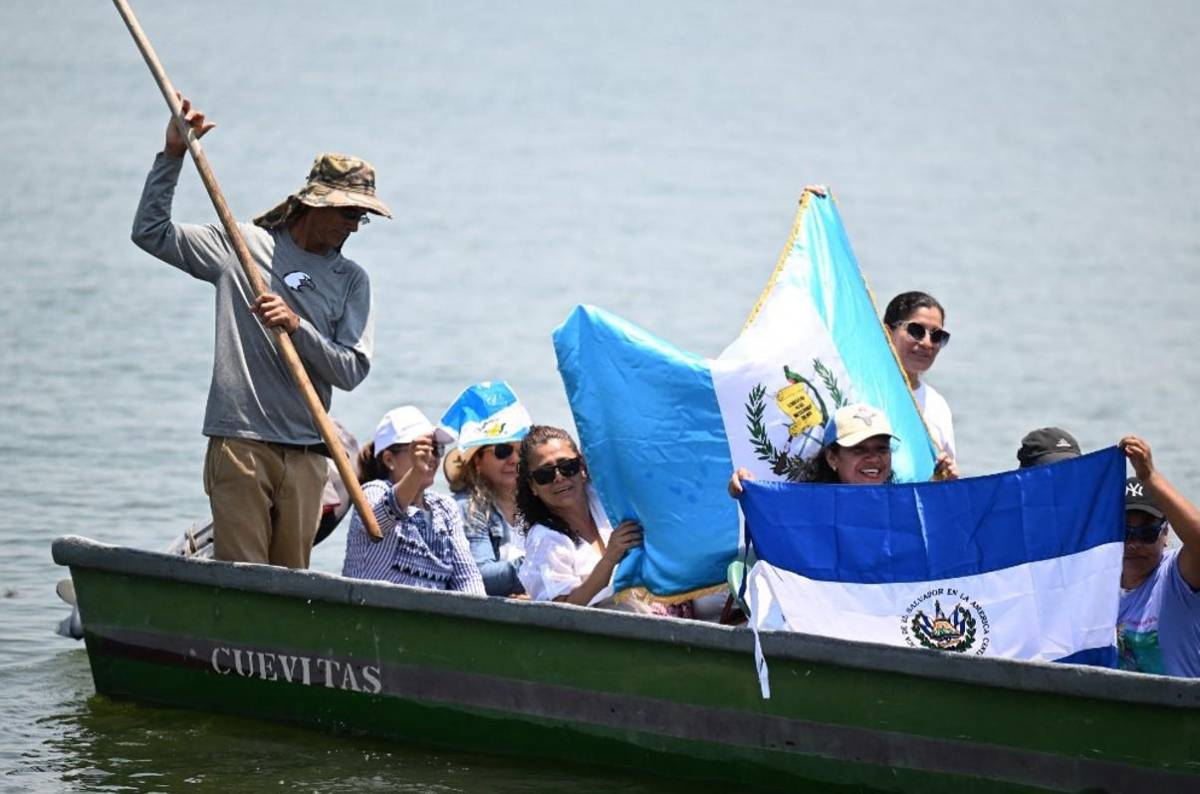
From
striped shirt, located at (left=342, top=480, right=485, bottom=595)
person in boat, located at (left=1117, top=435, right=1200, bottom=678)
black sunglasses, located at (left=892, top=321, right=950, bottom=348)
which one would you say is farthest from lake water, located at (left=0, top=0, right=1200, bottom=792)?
black sunglasses, located at (left=892, top=321, right=950, bottom=348)

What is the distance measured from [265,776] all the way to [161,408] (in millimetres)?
8103

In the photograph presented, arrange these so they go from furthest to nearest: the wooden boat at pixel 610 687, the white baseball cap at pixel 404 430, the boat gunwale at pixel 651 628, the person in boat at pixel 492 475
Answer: the person in boat at pixel 492 475
the white baseball cap at pixel 404 430
the wooden boat at pixel 610 687
the boat gunwale at pixel 651 628

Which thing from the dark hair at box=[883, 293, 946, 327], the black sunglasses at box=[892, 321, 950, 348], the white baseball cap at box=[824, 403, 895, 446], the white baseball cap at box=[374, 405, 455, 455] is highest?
the dark hair at box=[883, 293, 946, 327]

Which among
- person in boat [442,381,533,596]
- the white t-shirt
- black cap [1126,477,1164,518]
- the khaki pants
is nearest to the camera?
black cap [1126,477,1164,518]

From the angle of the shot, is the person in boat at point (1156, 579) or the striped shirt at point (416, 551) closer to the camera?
the person in boat at point (1156, 579)

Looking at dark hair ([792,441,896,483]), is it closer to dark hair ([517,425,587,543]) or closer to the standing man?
dark hair ([517,425,587,543])

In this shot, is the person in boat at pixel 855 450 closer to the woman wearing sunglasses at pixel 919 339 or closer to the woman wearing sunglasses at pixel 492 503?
the woman wearing sunglasses at pixel 492 503

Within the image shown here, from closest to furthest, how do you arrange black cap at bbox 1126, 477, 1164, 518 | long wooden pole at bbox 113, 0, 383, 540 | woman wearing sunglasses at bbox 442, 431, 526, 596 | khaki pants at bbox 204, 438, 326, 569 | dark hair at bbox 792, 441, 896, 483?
black cap at bbox 1126, 477, 1164, 518 → dark hair at bbox 792, 441, 896, 483 → long wooden pole at bbox 113, 0, 383, 540 → khaki pants at bbox 204, 438, 326, 569 → woman wearing sunglasses at bbox 442, 431, 526, 596

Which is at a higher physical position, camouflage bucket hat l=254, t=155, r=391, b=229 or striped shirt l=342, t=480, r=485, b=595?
camouflage bucket hat l=254, t=155, r=391, b=229

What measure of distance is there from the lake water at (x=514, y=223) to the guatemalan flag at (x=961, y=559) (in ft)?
3.35

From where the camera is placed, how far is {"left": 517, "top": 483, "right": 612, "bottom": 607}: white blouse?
772cm

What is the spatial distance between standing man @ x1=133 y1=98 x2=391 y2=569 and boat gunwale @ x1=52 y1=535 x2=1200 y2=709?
0.25 meters

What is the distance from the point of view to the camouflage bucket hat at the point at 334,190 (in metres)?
7.87

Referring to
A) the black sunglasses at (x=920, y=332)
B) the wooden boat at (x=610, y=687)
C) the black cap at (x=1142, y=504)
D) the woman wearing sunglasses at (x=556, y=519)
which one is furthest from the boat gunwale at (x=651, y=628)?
the black sunglasses at (x=920, y=332)
